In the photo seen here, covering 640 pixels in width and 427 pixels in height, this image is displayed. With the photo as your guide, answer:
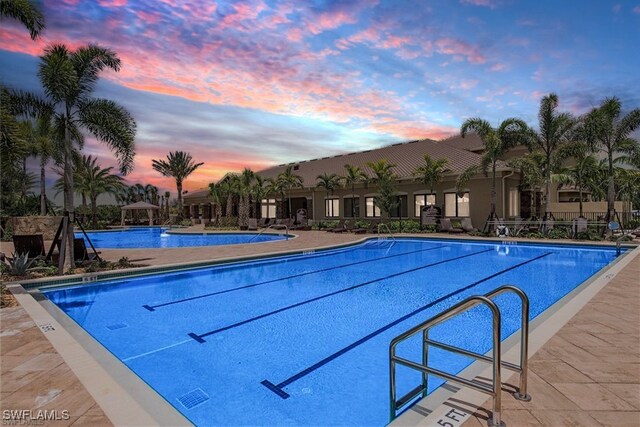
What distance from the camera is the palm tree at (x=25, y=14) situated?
967cm

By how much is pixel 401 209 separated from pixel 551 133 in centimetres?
A: 1010

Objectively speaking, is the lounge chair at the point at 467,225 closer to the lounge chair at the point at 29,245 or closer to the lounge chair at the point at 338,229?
the lounge chair at the point at 338,229

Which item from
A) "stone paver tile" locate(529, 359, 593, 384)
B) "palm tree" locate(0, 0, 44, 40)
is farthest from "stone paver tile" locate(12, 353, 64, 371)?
"palm tree" locate(0, 0, 44, 40)

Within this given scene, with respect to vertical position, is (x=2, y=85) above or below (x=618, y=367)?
above

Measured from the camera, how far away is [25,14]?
9805mm

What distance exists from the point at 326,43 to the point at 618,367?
13026mm

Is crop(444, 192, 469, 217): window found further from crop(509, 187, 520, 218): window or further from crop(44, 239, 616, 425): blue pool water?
crop(44, 239, 616, 425): blue pool water

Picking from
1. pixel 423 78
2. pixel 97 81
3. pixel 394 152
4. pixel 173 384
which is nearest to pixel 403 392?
pixel 173 384

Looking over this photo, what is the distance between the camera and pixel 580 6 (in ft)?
39.2

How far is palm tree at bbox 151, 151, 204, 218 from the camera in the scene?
43406 millimetres

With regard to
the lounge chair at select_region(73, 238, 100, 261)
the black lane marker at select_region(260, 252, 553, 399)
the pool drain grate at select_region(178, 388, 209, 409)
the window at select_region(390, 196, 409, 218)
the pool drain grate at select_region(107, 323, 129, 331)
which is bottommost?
the black lane marker at select_region(260, 252, 553, 399)

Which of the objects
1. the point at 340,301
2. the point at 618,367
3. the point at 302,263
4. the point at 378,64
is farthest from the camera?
the point at 378,64

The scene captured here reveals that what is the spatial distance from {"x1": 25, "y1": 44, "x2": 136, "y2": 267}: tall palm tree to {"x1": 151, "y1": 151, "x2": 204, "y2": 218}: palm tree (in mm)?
33502

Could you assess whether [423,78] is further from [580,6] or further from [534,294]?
[534,294]
